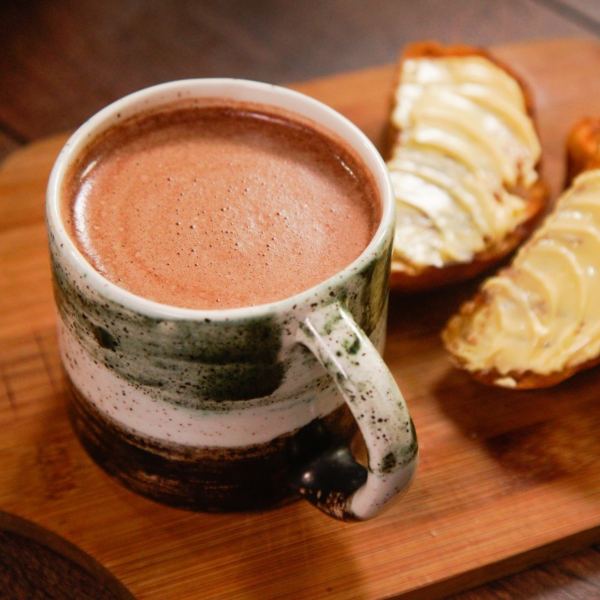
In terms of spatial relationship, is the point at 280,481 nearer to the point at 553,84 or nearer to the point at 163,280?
the point at 163,280

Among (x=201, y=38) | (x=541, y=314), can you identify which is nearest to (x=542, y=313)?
(x=541, y=314)

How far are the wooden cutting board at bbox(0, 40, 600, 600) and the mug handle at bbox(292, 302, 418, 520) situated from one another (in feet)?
0.52

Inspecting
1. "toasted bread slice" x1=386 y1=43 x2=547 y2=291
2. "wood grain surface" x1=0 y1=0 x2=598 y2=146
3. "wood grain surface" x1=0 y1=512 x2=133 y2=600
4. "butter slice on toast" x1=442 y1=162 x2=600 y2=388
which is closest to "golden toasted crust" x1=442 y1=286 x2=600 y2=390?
"butter slice on toast" x1=442 y1=162 x2=600 y2=388

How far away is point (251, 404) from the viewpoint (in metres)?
1.00

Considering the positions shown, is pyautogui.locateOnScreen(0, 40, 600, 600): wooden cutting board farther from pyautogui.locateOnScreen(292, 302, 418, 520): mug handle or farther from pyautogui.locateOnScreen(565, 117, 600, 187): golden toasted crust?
pyautogui.locateOnScreen(565, 117, 600, 187): golden toasted crust

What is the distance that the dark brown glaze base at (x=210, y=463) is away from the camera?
1.07 m

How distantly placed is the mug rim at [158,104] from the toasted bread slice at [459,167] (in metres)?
0.30

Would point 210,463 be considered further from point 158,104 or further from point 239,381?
point 158,104

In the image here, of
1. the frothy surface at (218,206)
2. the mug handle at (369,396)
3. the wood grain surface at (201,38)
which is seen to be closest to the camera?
the mug handle at (369,396)

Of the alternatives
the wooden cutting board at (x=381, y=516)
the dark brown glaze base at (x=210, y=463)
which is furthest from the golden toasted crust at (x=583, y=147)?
the dark brown glaze base at (x=210, y=463)

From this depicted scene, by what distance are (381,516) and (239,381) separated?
30cm

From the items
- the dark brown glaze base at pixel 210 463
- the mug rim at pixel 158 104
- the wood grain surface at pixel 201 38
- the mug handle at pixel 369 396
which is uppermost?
the mug rim at pixel 158 104

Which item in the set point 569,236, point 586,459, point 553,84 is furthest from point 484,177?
point 586,459

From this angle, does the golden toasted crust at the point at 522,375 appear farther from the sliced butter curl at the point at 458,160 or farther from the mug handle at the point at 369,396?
the mug handle at the point at 369,396
